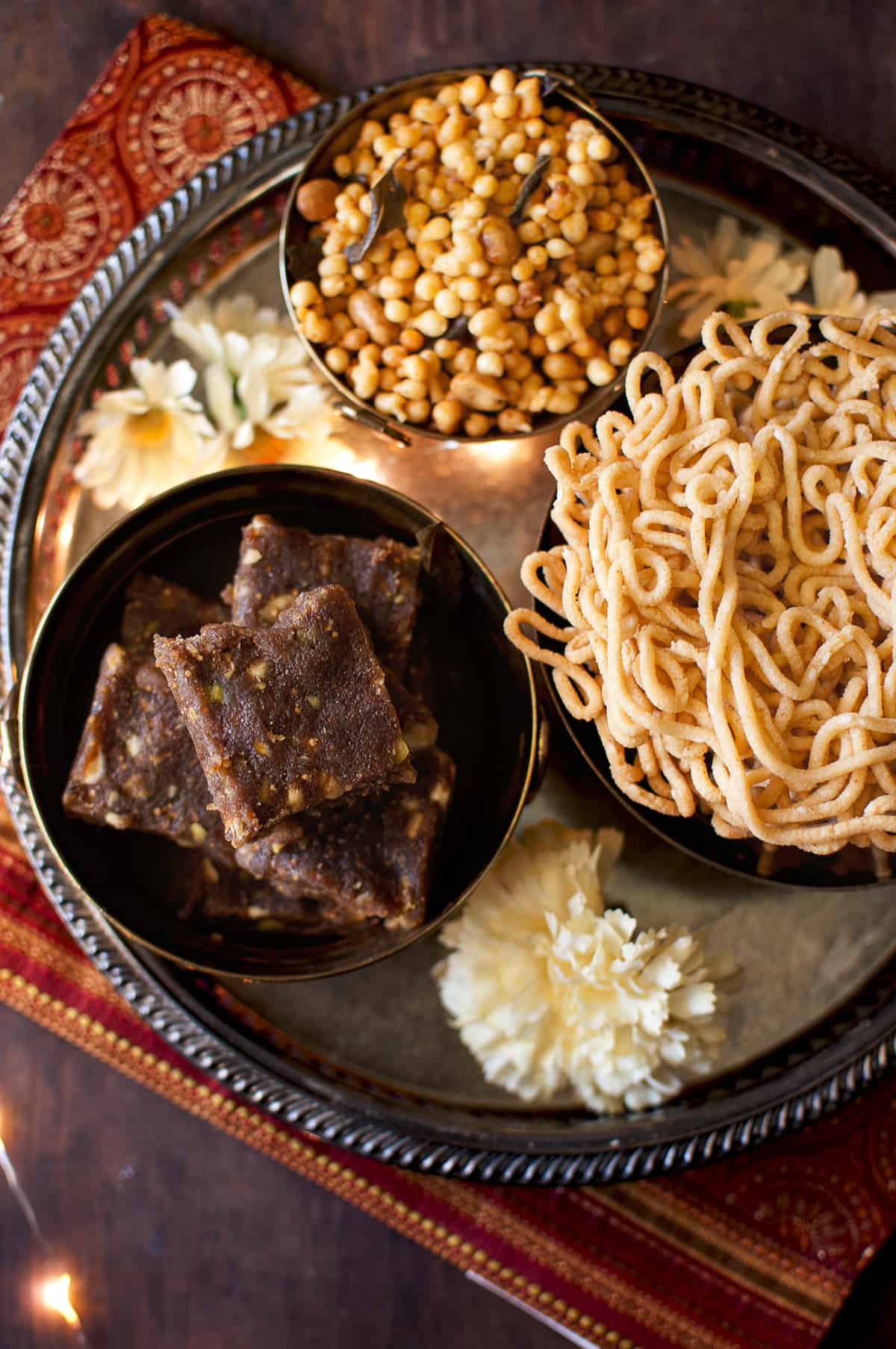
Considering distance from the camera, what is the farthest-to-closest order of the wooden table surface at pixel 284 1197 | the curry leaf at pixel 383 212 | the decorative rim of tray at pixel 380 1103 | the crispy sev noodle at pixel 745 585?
the wooden table surface at pixel 284 1197
the decorative rim of tray at pixel 380 1103
the curry leaf at pixel 383 212
the crispy sev noodle at pixel 745 585

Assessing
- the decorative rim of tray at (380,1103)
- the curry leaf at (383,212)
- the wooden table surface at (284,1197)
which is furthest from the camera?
the wooden table surface at (284,1197)

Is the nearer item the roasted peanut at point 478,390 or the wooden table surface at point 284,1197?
the roasted peanut at point 478,390

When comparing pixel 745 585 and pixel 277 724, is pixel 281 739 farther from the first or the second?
pixel 745 585

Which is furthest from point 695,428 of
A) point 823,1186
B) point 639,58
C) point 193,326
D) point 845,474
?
point 823,1186

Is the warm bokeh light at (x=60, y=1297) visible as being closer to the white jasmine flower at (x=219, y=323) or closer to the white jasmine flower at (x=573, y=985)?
the white jasmine flower at (x=573, y=985)

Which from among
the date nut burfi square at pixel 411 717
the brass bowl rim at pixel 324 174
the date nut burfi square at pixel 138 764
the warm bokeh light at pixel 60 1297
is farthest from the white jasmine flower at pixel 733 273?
the warm bokeh light at pixel 60 1297
